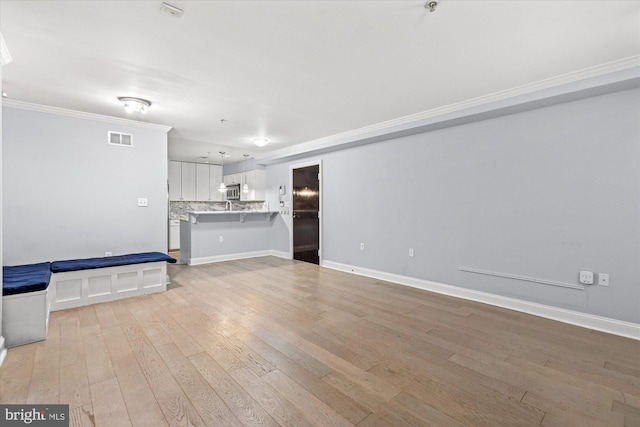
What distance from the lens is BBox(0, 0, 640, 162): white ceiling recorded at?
1.92 m

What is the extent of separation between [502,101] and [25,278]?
5.16m

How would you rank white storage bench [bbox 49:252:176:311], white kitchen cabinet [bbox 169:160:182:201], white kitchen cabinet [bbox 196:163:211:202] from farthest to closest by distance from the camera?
white kitchen cabinet [bbox 196:163:211:202], white kitchen cabinet [bbox 169:160:182:201], white storage bench [bbox 49:252:176:311]

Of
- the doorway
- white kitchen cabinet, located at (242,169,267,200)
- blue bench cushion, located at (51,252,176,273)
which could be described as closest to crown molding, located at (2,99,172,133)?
blue bench cushion, located at (51,252,176,273)

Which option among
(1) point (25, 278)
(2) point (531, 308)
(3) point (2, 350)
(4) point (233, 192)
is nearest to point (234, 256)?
(4) point (233, 192)

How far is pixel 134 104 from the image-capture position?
348cm

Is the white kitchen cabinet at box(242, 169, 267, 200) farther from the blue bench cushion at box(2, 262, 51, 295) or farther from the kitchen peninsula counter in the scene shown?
the blue bench cushion at box(2, 262, 51, 295)

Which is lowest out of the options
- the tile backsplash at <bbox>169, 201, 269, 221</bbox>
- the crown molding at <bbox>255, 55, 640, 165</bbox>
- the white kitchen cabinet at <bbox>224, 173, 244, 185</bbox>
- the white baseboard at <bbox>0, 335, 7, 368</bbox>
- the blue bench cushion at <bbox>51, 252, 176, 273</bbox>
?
the white baseboard at <bbox>0, 335, 7, 368</bbox>

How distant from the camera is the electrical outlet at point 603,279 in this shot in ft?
9.21

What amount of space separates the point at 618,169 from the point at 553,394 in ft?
7.39

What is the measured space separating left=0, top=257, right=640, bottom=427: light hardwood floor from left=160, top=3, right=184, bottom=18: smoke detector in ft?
8.05

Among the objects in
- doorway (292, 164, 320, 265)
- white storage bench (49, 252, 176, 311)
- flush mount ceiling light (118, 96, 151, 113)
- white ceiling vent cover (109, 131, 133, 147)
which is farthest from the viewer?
doorway (292, 164, 320, 265)

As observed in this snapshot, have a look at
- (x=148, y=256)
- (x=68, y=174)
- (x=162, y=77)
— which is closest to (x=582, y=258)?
(x=162, y=77)

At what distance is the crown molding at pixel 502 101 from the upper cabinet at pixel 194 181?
15.2 ft

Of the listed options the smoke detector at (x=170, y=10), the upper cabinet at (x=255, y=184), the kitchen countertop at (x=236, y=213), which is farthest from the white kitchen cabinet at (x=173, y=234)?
the smoke detector at (x=170, y=10)
